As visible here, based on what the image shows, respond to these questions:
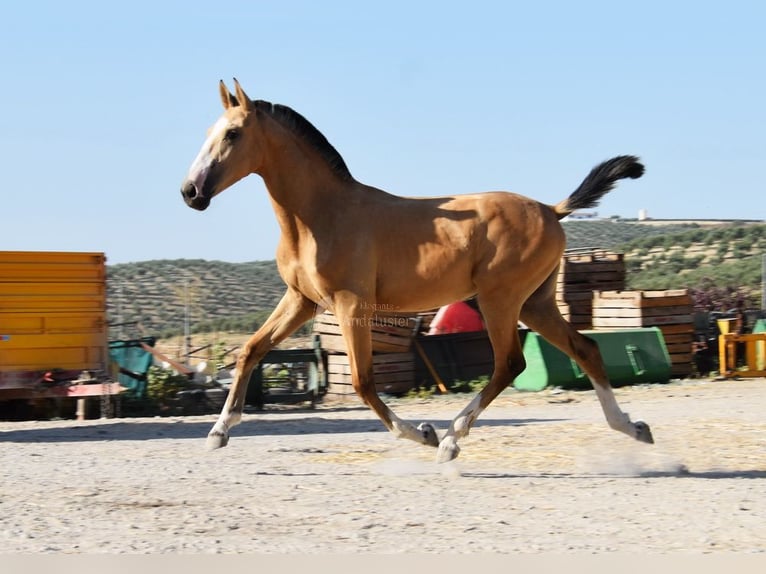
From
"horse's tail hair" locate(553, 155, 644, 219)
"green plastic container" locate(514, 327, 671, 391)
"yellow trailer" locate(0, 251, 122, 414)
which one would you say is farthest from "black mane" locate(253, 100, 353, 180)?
"green plastic container" locate(514, 327, 671, 391)

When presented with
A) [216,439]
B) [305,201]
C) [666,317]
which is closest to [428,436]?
[216,439]

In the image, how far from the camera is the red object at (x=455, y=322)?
772 inches

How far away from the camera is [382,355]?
18.1m

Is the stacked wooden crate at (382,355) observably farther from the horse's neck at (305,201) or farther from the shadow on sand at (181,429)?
the horse's neck at (305,201)

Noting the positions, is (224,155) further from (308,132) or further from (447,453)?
(447,453)

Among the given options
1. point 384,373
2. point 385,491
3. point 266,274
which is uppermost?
point 266,274

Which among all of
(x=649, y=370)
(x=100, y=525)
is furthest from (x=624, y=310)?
(x=100, y=525)

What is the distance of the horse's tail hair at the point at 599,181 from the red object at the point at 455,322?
10.2 m

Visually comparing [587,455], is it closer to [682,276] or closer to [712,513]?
[712,513]

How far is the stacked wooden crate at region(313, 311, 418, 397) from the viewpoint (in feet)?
58.8

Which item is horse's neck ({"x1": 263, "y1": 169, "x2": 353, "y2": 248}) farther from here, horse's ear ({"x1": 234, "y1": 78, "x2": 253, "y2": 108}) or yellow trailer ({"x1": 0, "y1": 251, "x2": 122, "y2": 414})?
yellow trailer ({"x1": 0, "y1": 251, "x2": 122, "y2": 414})

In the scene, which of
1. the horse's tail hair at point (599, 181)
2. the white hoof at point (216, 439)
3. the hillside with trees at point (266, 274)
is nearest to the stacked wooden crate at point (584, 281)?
the horse's tail hair at point (599, 181)

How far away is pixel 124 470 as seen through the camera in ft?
28.9

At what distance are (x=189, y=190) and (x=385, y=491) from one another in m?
2.46
